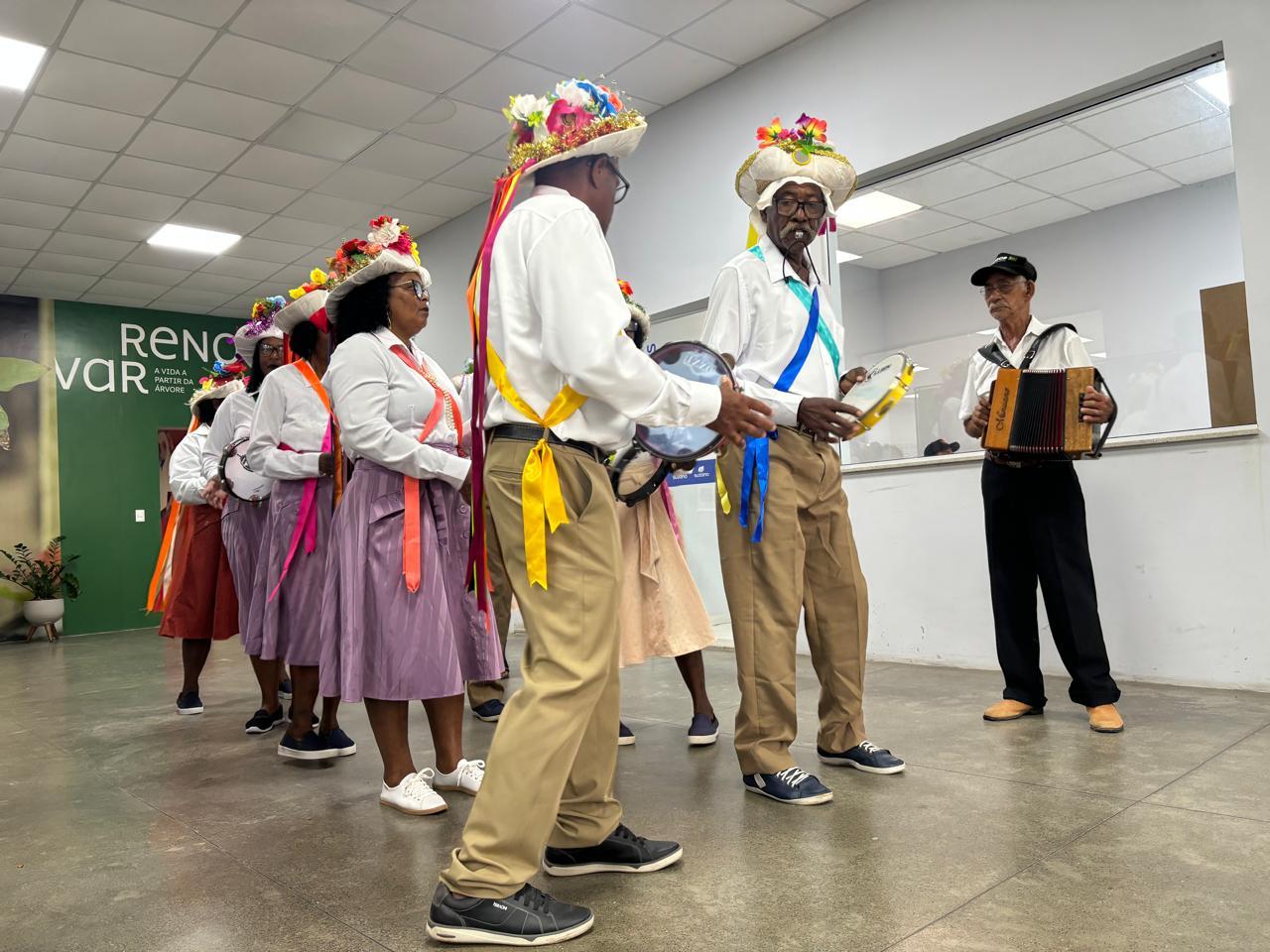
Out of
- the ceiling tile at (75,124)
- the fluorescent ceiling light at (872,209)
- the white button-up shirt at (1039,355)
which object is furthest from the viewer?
the ceiling tile at (75,124)

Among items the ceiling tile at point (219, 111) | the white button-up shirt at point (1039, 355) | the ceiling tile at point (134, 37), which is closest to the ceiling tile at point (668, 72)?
the ceiling tile at point (219, 111)

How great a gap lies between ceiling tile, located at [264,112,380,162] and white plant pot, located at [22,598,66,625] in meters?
5.55

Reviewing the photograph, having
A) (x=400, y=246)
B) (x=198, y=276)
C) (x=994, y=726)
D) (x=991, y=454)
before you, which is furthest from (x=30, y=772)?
(x=198, y=276)

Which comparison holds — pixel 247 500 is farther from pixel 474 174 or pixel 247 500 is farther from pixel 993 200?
pixel 474 174

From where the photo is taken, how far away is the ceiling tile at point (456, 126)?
6.50 meters

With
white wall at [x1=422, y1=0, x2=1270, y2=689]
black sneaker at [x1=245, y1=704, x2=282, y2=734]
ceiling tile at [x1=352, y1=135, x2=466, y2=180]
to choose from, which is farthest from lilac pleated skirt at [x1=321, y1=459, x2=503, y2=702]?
ceiling tile at [x1=352, y1=135, x2=466, y2=180]

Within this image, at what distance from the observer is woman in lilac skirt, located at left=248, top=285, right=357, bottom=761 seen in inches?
133

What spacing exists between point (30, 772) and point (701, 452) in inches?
114

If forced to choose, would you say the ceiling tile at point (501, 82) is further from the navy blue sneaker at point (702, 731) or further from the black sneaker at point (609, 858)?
the black sneaker at point (609, 858)

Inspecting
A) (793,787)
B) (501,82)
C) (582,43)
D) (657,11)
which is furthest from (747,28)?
(793,787)

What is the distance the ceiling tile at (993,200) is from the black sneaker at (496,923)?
4.33m

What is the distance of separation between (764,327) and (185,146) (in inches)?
226

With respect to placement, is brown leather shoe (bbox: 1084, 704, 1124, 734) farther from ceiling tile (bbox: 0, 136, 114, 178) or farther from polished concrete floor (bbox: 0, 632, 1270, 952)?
ceiling tile (bbox: 0, 136, 114, 178)

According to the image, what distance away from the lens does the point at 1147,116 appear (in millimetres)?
4301
